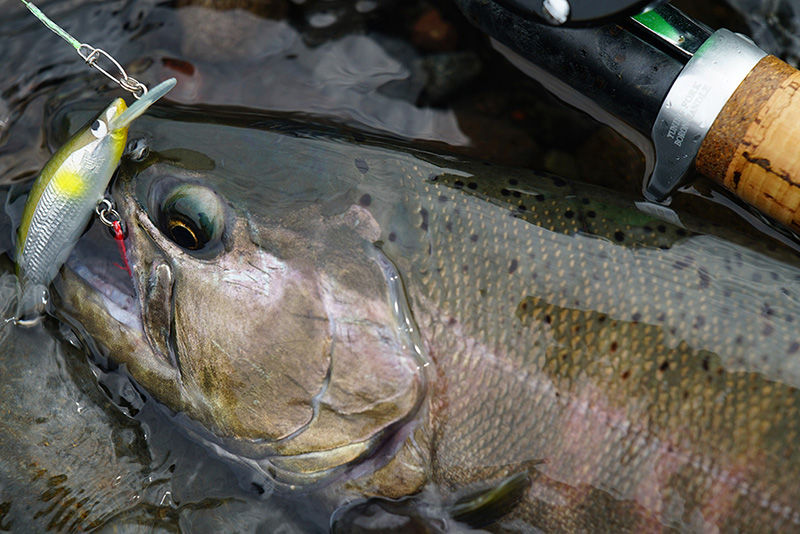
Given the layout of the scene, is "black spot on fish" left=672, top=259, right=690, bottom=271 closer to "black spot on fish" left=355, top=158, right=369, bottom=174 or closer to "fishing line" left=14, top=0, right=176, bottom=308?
"black spot on fish" left=355, top=158, right=369, bottom=174

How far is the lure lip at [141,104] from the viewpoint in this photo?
1.87 meters

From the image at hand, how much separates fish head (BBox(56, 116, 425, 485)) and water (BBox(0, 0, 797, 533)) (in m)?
0.54

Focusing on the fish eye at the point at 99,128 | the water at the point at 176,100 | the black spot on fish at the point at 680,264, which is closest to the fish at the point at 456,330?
the black spot on fish at the point at 680,264

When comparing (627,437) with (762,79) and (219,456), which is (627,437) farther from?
(219,456)

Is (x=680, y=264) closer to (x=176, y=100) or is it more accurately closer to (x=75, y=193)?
(x=75, y=193)

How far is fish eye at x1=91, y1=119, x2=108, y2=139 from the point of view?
1938mm

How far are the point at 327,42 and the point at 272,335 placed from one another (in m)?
1.39

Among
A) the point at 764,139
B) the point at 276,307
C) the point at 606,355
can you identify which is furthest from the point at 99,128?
the point at 764,139

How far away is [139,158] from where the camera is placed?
2.05 meters

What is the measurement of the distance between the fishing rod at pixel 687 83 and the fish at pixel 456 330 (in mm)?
223

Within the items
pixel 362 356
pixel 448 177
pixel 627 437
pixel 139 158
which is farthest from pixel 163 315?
pixel 627 437

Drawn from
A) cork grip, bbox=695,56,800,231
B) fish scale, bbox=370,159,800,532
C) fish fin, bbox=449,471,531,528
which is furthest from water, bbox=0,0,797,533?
fish scale, bbox=370,159,800,532

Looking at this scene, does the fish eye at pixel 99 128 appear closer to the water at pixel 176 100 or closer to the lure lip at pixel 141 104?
the lure lip at pixel 141 104

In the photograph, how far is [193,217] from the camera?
196 centimetres
